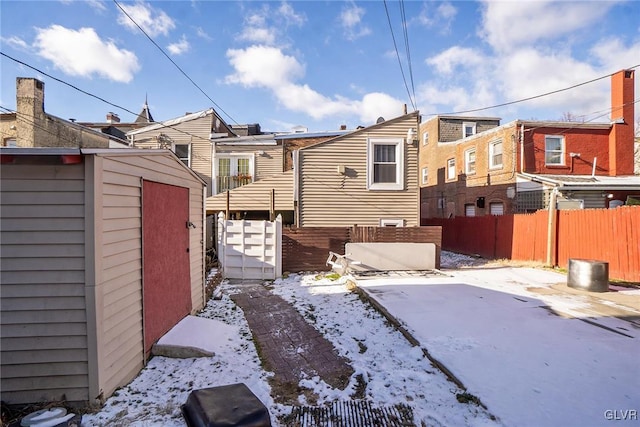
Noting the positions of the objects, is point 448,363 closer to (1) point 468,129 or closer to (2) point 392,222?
(2) point 392,222

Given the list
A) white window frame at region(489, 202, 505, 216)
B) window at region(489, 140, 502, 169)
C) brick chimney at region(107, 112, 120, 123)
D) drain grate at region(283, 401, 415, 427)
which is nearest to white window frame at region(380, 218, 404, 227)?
white window frame at region(489, 202, 505, 216)

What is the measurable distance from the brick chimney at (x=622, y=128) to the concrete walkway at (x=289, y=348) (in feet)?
57.3

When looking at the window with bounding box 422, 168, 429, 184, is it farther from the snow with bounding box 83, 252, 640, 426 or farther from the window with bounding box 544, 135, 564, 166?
the snow with bounding box 83, 252, 640, 426

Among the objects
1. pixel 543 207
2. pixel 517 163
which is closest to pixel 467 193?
pixel 517 163

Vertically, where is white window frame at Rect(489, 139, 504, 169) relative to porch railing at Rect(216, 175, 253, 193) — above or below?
above

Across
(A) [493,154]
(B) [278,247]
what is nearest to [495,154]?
(A) [493,154]

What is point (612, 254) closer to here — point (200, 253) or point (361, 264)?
point (361, 264)

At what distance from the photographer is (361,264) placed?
387 inches

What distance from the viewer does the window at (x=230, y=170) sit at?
1402 cm

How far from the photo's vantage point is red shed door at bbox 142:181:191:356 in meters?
4.16

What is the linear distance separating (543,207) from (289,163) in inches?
437

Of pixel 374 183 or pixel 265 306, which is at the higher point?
pixel 374 183

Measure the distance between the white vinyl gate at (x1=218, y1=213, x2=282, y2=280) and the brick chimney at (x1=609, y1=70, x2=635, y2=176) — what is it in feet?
54.0

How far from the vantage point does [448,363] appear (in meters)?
3.78
